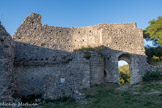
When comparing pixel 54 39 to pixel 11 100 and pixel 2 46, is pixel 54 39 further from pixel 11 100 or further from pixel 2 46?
pixel 11 100

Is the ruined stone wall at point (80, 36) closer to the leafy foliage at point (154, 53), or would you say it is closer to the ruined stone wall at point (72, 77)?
the ruined stone wall at point (72, 77)

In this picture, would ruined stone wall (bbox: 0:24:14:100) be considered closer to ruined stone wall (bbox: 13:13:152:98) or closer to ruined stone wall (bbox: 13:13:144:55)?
ruined stone wall (bbox: 13:13:152:98)

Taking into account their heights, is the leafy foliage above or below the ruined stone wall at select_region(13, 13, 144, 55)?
below

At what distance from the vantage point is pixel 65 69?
32.3 feet

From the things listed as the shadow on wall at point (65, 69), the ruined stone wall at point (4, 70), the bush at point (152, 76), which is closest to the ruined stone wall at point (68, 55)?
the shadow on wall at point (65, 69)

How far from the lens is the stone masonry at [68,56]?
30.4ft

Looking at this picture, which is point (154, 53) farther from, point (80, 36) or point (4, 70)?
point (4, 70)

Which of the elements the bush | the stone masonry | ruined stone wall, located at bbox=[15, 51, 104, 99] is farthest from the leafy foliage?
ruined stone wall, located at bbox=[15, 51, 104, 99]

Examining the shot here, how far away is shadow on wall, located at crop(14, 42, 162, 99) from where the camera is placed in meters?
9.12

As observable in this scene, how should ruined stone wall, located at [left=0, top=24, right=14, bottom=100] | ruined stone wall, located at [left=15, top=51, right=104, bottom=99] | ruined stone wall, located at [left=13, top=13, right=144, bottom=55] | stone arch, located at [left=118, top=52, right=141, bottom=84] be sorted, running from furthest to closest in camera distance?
1. ruined stone wall, located at [left=13, top=13, right=144, bottom=55]
2. stone arch, located at [left=118, top=52, right=141, bottom=84]
3. ruined stone wall, located at [left=15, top=51, right=104, bottom=99]
4. ruined stone wall, located at [left=0, top=24, right=14, bottom=100]

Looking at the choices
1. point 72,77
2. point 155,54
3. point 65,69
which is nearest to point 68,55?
point 65,69

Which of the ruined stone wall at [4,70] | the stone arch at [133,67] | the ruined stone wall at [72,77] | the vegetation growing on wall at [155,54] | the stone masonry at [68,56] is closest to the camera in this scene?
the ruined stone wall at [4,70]

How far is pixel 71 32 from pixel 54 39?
228 cm

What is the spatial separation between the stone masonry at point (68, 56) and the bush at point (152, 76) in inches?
18.9
